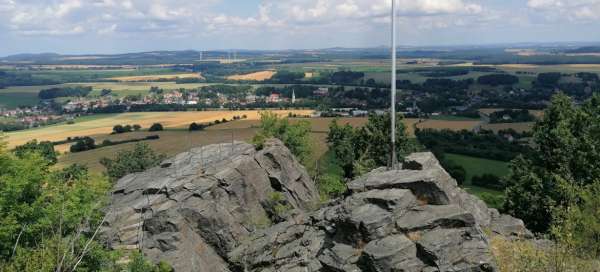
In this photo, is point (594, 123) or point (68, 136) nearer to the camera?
point (594, 123)

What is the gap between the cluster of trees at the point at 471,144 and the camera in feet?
315

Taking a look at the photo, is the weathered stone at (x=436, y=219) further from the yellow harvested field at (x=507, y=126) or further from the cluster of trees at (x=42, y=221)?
the yellow harvested field at (x=507, y=126)

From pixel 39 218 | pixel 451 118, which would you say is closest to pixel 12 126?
pixel 451 118

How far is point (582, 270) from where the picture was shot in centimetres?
2002

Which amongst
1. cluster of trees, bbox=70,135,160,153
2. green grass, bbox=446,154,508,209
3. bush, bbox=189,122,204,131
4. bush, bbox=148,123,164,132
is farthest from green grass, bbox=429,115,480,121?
cluster of trees, bbox=70,135,160,153

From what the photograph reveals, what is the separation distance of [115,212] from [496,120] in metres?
123

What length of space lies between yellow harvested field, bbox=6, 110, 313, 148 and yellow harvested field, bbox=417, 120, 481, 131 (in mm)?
40337

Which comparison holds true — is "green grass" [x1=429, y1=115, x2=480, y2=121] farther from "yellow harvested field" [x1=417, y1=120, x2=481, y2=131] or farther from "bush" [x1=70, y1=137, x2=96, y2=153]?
"bush" [x1=70, y1=137, x2=96, y2=153]

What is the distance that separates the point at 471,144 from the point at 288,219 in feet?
266

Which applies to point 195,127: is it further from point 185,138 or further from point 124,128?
point 124,128

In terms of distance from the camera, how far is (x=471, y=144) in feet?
350

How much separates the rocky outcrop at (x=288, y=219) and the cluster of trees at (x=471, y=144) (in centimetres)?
6161

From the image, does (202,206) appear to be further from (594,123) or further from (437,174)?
(594,123)

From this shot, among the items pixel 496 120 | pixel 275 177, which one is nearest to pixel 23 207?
pixel 275 177
